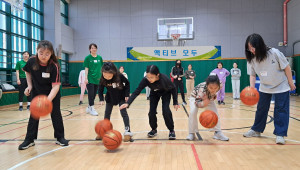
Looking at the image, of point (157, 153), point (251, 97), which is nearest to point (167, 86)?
point (157, 153)

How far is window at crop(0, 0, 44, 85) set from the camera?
10.6 metres

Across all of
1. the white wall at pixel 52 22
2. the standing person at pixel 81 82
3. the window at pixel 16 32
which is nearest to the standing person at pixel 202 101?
the standing person at pixel 81 82

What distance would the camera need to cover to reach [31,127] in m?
3.30

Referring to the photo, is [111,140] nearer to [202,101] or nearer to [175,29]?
[202,101]

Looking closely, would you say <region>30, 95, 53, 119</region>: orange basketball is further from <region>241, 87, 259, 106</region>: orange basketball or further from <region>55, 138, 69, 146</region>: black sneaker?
<region>241, 87, 259, 106</region>: orange basketball

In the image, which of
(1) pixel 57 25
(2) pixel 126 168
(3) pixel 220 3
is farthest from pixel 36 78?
(3) pixel 220 3

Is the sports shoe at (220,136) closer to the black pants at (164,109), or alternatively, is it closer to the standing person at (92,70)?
the black pants at (164,109)

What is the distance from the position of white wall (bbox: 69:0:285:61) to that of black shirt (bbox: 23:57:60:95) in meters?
13.7

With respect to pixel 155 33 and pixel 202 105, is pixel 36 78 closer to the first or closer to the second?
pixel 202 105

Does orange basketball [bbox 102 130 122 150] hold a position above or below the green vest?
below

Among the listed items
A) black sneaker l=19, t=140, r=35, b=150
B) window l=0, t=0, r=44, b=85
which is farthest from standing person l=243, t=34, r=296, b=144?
window l=0, t=0, r=44, b=85

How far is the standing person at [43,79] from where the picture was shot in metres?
3.18

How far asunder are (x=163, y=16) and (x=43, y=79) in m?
14.5

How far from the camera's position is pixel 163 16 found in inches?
659
